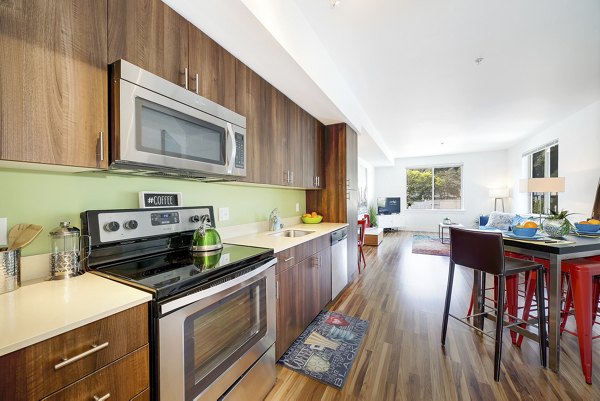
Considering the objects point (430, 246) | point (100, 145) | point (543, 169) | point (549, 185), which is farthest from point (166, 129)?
point (543, 169)

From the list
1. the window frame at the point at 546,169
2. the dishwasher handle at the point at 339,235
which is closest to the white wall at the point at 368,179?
the window frame at the point at 546,169

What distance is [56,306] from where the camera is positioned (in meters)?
0.77

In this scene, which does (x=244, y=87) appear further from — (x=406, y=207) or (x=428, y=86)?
(x=406, y=207)

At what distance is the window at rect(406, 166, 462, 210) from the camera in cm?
785

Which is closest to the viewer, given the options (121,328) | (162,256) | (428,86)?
(121,328)

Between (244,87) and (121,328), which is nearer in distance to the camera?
(121,328)

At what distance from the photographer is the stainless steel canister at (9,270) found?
856 mm

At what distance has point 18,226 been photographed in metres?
0.98

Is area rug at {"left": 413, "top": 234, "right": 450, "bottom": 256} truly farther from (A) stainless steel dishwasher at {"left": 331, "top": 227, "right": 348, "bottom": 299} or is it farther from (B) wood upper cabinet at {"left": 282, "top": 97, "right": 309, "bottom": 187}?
(B) wood upper cabinet at {"left": 282, "top": 97, "right": 309, "bottom": 187}

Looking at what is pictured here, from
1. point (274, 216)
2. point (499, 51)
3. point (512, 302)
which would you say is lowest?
point (512, 302)

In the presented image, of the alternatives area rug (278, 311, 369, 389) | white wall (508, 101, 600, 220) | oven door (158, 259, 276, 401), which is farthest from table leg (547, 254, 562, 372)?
white wall (508, 101, 600, 220)

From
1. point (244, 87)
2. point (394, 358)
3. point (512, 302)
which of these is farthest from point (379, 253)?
point (244, 87)

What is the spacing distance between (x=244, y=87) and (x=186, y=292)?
1498 millimetres

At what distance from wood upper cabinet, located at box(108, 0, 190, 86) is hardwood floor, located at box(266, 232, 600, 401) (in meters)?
2.01
